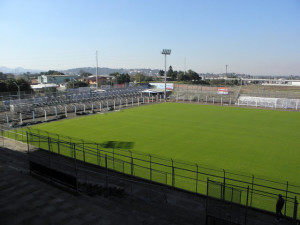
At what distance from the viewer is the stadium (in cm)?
1223

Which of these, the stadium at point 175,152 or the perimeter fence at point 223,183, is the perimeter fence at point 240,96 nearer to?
the stadium at point 175,152

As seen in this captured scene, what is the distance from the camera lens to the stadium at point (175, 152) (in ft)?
40.1

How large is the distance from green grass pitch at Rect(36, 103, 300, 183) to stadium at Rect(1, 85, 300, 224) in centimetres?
7

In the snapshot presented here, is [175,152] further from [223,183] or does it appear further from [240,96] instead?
[240,96]

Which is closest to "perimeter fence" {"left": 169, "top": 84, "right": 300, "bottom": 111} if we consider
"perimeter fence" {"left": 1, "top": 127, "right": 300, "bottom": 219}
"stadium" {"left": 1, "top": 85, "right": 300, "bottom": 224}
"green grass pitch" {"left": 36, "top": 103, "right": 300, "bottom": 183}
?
"stadium" {"left": 1, "top": 85, "right": 300, "bottom": 224}

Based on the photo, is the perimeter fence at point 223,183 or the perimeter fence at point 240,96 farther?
the perimeter fence at point 240,96

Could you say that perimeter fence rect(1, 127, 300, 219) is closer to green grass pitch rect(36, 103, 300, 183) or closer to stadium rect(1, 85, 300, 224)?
stadium rect(1, 85, 300, 224)

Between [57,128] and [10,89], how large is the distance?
128ft

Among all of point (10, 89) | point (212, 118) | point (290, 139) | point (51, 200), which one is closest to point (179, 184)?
point (51, 200)

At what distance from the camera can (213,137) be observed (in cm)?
2669

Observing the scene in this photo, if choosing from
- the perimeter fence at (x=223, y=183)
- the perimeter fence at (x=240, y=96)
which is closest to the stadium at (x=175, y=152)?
the perimeter fence at (x=223, y=183)

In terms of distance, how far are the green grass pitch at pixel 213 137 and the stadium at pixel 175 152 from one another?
0.23 ft

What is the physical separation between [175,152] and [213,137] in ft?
24.7

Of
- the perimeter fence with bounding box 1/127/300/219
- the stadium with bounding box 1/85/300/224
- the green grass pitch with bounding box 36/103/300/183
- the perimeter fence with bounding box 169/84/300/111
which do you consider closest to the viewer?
the perimeter fence with bounding box 1/127/300/219
